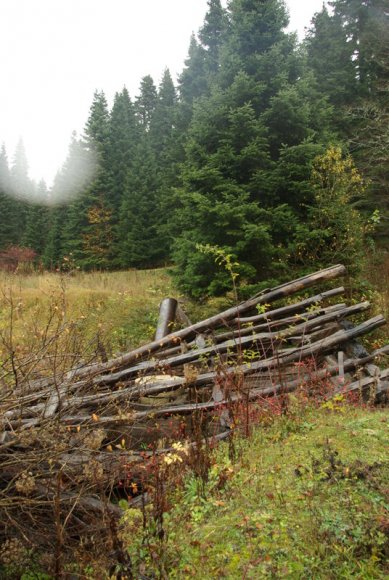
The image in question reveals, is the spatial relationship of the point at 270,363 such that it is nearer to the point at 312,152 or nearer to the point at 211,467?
the point at 211,467

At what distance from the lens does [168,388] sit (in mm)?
5723

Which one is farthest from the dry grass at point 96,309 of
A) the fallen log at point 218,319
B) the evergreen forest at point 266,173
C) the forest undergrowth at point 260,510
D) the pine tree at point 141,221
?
the pine tree at point 141,221

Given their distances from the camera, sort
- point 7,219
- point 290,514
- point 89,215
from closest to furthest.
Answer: point 290,514, point 89,215, point 7,219

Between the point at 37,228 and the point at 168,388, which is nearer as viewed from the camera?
the point at 168,388

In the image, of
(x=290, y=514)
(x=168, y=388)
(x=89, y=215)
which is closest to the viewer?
(x=290, y=514)

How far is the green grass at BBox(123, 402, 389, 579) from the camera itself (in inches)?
90.7

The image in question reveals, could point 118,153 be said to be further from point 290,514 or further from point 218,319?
point 290,514

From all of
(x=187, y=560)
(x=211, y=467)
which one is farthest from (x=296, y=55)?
(x=187, y=560)

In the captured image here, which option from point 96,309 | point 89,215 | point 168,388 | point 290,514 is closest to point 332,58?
point 89,215

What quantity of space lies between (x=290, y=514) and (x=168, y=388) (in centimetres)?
319

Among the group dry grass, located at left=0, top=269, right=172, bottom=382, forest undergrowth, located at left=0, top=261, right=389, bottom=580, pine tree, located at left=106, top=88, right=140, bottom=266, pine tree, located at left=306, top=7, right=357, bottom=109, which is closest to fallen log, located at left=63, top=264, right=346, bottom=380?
forest undergrowth, located at left=0, top=261, right=389, bottom=580

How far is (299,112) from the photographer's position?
9.93 metres

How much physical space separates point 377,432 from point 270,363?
223 centimetres

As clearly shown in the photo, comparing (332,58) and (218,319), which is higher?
(332,58)
